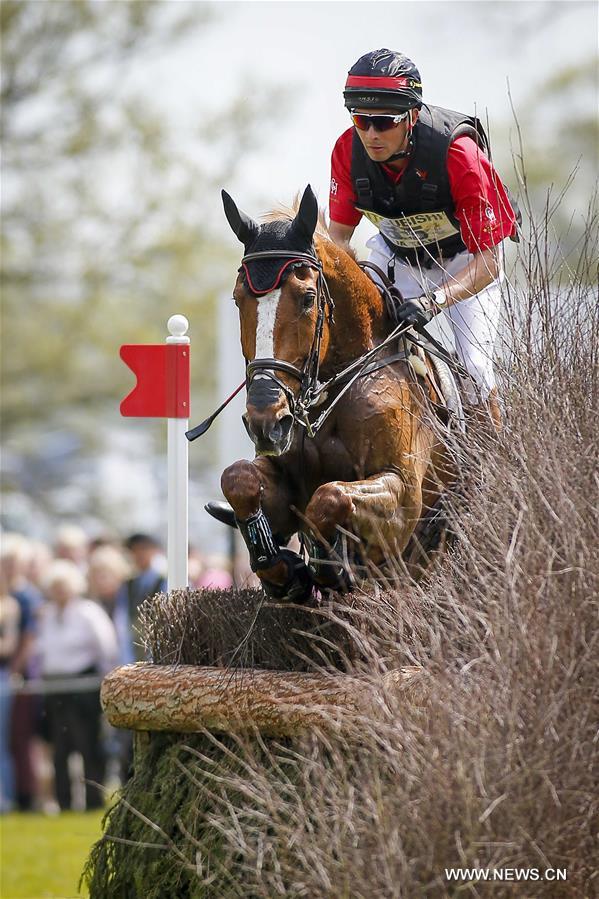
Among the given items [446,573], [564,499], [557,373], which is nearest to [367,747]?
[446,573]

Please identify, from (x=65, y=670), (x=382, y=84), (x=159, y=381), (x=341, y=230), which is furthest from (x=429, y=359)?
(x=65, y=670)

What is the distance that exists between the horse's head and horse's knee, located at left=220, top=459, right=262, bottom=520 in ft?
0.81

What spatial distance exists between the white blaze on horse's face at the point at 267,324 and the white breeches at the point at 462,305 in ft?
1.75

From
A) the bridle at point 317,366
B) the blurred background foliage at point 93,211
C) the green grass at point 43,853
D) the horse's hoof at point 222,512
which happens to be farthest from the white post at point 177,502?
the blurred background foliage at point 93,211

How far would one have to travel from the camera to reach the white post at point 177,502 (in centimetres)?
508

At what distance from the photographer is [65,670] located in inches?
379

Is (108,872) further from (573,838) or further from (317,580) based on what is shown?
(573,838)

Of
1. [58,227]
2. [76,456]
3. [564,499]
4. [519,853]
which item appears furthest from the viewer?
[76,456]

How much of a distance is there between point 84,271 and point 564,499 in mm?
17037

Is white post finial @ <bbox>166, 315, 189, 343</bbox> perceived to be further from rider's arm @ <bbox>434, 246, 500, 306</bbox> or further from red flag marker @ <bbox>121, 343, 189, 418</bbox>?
rider's arm @ <bbox>434, 246, 500, 306</bbox>

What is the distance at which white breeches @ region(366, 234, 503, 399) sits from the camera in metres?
4.54

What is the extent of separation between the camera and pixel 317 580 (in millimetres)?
4113

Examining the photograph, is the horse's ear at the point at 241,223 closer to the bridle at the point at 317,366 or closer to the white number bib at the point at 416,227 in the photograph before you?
the bridle at the point at 317,366

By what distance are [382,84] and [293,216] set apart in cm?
55
